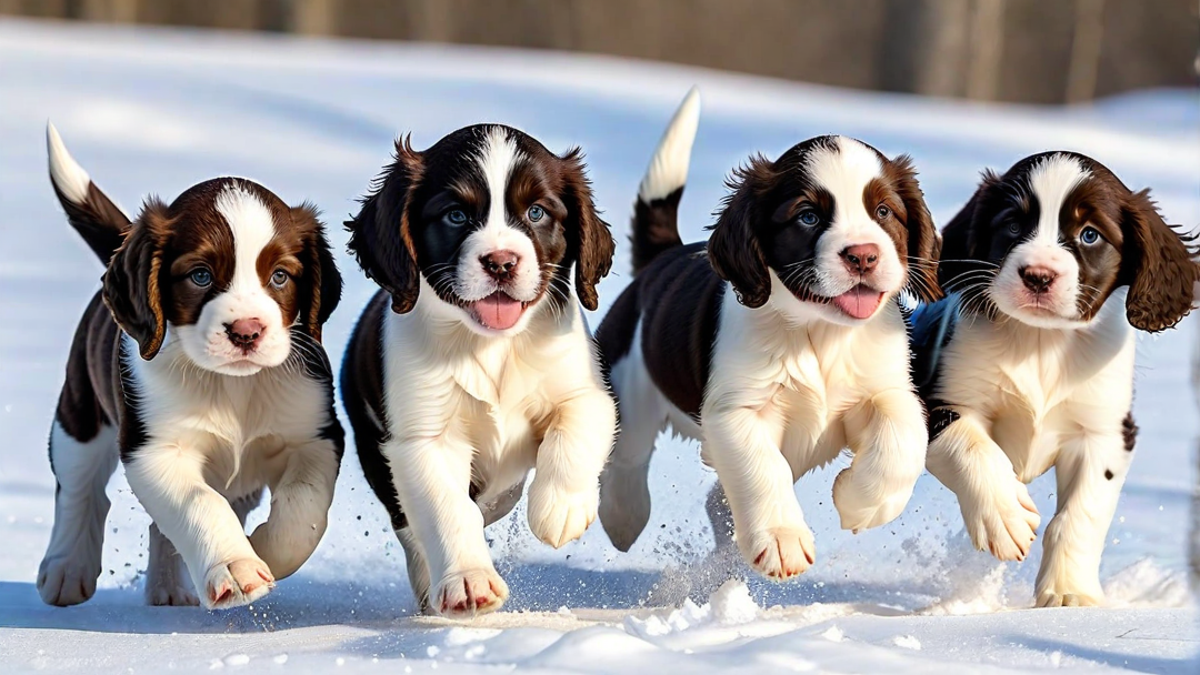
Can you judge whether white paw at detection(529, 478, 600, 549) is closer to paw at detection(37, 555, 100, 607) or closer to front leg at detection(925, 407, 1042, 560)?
front leg at detection(925, 407, 1042, 560)

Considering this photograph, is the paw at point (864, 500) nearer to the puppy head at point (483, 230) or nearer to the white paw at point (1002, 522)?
the white paw at point (1002, 522)

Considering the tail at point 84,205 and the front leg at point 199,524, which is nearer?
the front leg at point 199,524

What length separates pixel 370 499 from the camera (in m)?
6.93

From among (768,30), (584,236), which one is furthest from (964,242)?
(768,30)

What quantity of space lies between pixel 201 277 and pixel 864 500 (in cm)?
206

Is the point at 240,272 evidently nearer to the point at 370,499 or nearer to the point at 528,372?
the point at 528,372

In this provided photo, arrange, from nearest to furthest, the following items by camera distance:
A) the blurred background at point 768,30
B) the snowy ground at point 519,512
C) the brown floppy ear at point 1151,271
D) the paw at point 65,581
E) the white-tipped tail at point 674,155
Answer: the snowy ground at point 519,512
the brown floppy ear at point 1151,271
the paw at point 65,581
the white-tipped tail at point 674,155
the blurred background at point 768,30

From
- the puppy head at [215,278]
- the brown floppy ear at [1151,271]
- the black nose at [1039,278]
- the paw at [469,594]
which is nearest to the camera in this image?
the paw at [469,594]

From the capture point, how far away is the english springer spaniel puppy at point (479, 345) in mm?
4746

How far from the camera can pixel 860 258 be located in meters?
4.71

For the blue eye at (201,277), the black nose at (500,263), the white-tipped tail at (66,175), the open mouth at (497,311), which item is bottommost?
the open mouth at (497,311)

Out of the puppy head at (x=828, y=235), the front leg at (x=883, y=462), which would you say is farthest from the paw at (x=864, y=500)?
the puppy head at (x=828, y=235)

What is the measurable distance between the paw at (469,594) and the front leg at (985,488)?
1.45 m

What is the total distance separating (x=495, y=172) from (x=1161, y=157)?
11.6m
